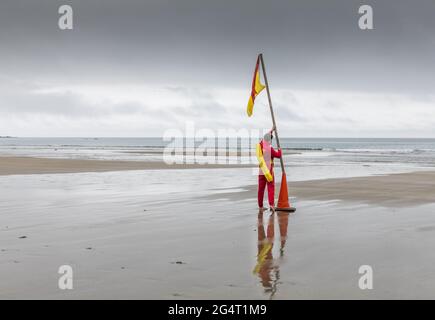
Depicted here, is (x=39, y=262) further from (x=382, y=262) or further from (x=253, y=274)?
(x=382, y=262)

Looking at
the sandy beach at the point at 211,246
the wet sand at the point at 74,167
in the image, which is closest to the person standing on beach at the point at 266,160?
the sandy beach at the point at 211,246

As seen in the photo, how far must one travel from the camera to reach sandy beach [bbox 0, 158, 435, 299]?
5.52 metres

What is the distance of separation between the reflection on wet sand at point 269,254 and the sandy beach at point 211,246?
0.02 m

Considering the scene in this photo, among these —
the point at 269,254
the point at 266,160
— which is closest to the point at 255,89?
the point at 266,160

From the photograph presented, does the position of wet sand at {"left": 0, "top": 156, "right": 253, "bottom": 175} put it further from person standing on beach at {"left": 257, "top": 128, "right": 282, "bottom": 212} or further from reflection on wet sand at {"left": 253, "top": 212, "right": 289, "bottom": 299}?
reflection on wet sand at {"left": 253, "top": 212, "right": 289, "bottom": 299}

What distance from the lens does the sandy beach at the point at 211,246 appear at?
5.52 meters

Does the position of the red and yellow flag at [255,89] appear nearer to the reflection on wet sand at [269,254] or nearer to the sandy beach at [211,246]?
the sandy beach at [211,246]

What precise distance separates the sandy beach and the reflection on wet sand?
18 mm

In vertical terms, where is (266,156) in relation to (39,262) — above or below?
above

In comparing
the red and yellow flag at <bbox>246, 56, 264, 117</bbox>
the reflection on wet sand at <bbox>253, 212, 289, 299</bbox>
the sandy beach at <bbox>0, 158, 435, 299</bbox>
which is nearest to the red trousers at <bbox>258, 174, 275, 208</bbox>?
the sandy beach at <bbox>0, 158, 435, 299</bbox>

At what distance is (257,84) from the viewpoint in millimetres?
12195

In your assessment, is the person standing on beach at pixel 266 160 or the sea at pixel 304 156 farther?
the sea at pixel 304 156

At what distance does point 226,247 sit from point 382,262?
2178mm
